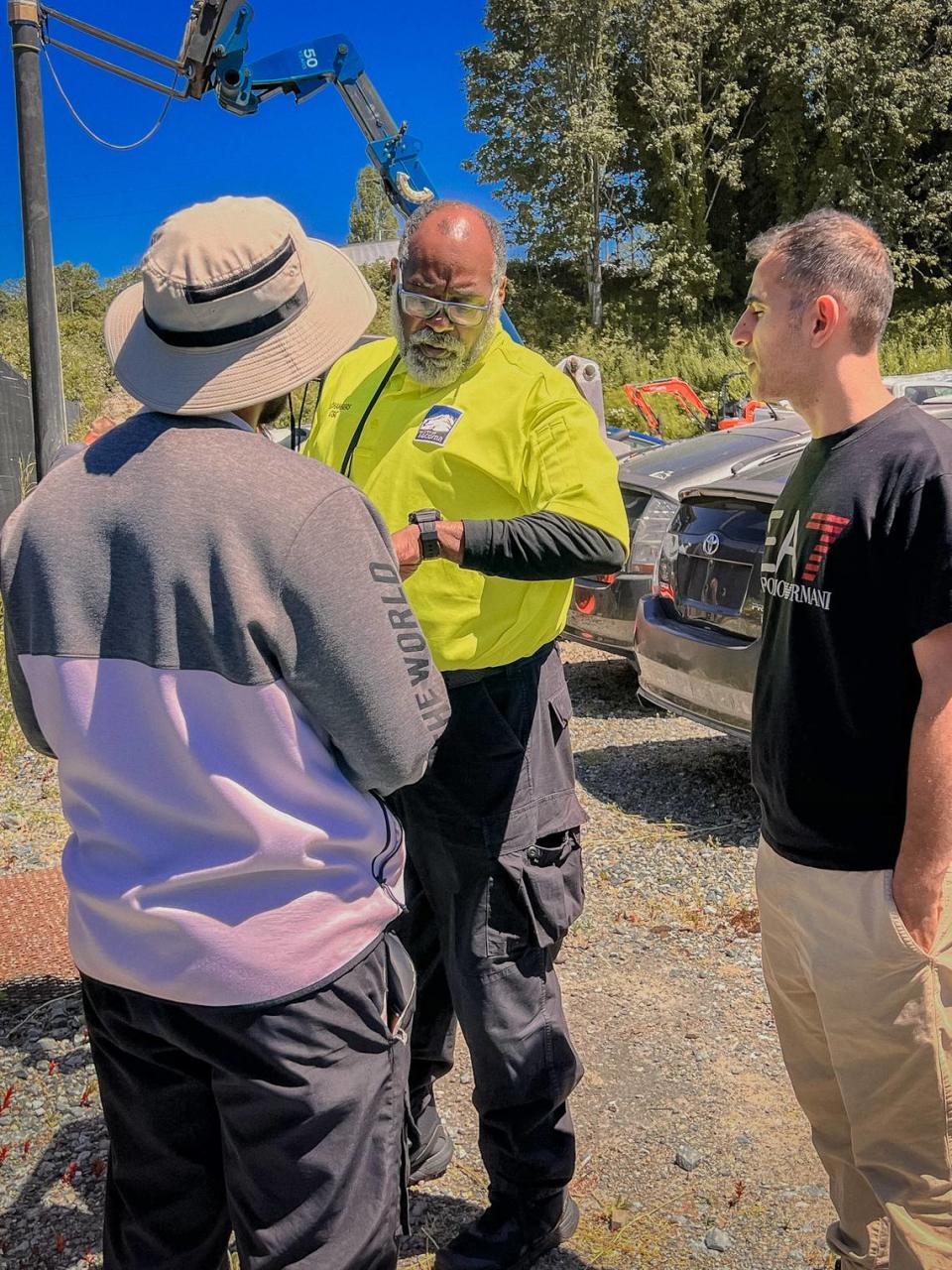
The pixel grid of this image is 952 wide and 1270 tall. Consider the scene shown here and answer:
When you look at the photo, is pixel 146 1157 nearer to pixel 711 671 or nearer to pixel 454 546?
pixel 454 546

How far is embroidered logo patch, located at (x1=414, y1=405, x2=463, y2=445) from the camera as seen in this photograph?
2352mm

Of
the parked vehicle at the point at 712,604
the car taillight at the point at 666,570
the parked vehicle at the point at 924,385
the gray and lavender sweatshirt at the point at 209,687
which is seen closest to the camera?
the gray and lavender sweatshirt at the point at 209,687

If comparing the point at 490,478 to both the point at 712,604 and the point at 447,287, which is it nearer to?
the point at 447,287

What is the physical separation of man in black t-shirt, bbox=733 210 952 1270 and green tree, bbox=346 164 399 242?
7165cm

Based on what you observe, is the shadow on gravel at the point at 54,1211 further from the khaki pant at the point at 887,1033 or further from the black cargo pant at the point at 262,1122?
the khaki pant at the point at 887,1033

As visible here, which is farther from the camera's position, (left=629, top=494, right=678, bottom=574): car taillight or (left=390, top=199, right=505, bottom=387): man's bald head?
(left=629, top=494, right=678, bottom=574): car taillight

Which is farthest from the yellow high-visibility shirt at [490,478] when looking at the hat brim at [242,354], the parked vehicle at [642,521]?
the parked vehicle at [642,521]

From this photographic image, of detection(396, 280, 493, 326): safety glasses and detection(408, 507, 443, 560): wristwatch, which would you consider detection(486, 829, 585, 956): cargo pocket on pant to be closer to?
detection(408, 507, 443, 560): wristwatch

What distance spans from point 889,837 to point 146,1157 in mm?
1312

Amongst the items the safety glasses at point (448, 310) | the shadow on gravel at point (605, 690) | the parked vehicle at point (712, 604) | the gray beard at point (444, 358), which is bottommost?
the shadow on gravel at point (605, 690)

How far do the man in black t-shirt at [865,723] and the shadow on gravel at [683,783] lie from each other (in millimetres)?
3080

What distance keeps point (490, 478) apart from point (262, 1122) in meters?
1.35

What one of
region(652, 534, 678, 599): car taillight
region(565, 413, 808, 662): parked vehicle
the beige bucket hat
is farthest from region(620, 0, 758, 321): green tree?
the beige bucket hat

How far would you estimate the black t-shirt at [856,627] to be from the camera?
1802 mm
